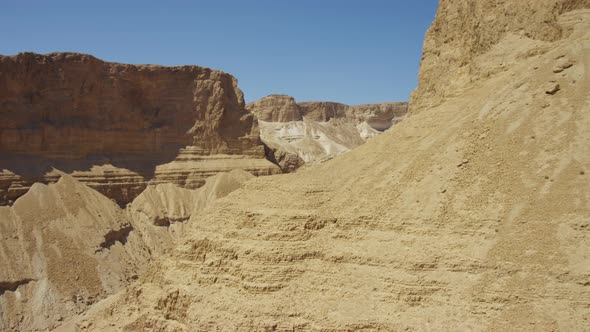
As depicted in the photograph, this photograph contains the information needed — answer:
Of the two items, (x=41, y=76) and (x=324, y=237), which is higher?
(x=41, y=76)

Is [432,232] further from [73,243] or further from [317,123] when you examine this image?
[317,123]

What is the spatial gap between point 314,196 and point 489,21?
36.1 ft

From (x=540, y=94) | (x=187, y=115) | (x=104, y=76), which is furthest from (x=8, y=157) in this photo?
(x=540, y=94)

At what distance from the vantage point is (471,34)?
27594 millimetres

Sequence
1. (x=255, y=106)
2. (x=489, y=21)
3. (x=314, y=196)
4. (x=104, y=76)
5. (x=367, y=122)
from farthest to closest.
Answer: (x=367, y=122) < (x=255, y=106) < (x=104, y=76) < (x=489, y=21) < (x=314, y=196)

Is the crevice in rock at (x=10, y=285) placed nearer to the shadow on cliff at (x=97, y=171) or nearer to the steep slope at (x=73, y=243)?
the steep slope at (x=73, y=243)

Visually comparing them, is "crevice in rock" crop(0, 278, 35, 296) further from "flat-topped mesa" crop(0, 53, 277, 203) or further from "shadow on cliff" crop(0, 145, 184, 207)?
"flat-topped mesa" crop(0, 53, 277, 203)

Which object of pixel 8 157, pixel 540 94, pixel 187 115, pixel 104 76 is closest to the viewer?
pixel 540 94

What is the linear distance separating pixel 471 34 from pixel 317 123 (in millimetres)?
81328

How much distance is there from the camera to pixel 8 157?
47938 millimetres

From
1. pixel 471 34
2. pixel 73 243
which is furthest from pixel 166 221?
pixel 471 34

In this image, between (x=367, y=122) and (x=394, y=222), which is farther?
(x=367, y=122)

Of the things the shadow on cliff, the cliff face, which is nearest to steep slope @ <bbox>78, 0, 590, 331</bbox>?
the cliff face

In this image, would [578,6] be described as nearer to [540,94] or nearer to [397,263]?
[540,94]
